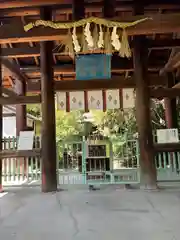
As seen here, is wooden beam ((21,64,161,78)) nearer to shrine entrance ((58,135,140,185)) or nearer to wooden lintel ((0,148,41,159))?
shrine entrance ((58,135,140,185))

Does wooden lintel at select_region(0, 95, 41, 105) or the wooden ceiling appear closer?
the wooden ceiling

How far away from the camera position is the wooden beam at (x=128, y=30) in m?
5.47

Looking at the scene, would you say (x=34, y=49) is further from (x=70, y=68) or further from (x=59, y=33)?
(x=59, y=33)

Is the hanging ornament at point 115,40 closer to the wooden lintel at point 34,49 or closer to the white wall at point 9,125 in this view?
the wooden lintel at point 34,49

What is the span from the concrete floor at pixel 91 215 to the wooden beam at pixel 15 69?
3.99 meters

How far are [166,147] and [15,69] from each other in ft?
18.4

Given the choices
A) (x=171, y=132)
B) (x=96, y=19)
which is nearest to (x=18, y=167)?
(x=171, y=132)

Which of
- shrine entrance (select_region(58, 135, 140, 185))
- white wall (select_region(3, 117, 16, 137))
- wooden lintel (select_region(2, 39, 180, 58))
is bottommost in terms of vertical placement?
shrine entrance (select_region(58, 135, 140, 185))

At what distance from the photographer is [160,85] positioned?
9.92 m

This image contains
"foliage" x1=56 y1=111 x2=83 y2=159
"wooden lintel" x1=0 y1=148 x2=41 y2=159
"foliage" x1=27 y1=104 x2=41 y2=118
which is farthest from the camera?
"foliage" x1=27 y1=104 x2=41 y2=118

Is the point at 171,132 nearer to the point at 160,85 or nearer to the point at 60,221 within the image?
→ the point at 160,85

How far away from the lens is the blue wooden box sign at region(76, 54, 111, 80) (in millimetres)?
7949

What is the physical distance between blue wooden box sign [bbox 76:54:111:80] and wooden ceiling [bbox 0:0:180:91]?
861mm

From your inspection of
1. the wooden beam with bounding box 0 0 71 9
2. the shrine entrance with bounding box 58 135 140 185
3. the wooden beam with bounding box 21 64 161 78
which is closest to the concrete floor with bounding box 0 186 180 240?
the shrine entrance with bounding box 58 135 140 185
